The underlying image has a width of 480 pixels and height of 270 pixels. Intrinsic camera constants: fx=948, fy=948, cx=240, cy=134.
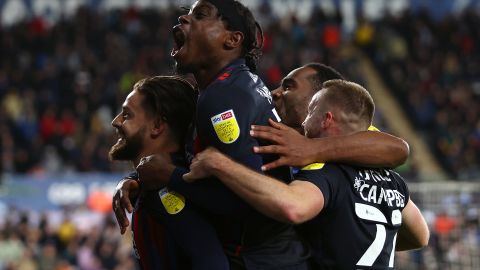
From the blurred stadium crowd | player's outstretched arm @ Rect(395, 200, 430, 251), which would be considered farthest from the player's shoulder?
the blurred stadium crowd

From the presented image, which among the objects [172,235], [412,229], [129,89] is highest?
[172,235]

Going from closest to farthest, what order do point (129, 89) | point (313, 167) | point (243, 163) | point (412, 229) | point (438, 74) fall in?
point (243, 163) → point (313, 167) → point (412, 229) → point (129, 89) → point (438, 74)

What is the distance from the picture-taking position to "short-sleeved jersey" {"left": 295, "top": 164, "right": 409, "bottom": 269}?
4402mm

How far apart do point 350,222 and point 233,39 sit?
1.05m

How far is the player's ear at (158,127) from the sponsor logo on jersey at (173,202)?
347 mm

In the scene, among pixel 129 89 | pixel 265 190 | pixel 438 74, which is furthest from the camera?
pixel 438 74

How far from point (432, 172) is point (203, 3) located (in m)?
17.9

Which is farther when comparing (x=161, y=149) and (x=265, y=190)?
(x=161, y=149)

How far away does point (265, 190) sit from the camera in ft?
13.3

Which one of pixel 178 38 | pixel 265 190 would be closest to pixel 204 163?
pixel 265 190

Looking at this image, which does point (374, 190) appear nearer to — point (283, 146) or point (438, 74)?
point (283, 146)

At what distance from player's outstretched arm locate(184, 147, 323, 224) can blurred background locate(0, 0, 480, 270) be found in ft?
28.3

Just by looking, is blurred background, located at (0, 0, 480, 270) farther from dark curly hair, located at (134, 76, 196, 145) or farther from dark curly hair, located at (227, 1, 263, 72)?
dark curly hair, located at (134, 76, 196, 145)

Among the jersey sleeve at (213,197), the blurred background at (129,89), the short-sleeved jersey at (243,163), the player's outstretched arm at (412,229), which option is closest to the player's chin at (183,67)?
the short-sleeved jersey at (243,163)
